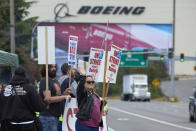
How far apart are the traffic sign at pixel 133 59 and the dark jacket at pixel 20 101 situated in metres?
59.9

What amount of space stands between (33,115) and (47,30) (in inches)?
97.1

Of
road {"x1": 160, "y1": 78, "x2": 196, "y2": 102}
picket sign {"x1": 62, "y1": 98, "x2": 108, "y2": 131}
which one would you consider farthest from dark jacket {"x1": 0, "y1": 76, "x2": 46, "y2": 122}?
road {"x1": 160, "y1": 78, "x2": 196, "y2": 102}

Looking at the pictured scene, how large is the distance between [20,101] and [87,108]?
152 centimetres

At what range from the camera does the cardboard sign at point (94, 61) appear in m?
11.5

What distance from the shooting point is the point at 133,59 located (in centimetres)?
6925

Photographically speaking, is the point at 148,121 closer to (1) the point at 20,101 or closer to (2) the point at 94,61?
(2) the point at 94,61

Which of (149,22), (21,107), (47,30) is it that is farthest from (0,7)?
(149,22)

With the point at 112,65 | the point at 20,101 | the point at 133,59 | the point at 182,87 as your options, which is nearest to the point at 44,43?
the point at 112,65

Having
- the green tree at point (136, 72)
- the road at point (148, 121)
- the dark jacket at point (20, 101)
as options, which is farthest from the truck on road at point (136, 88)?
the dark jacket at point (20, 101)

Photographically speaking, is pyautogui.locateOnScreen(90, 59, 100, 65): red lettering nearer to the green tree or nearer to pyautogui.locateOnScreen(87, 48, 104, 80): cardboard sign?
pyautogui.locateOnScreen(87, 48, 104, 80): cardboard sign

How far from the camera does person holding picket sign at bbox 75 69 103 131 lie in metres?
9.52

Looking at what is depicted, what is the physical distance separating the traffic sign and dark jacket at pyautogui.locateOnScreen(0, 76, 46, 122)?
59.9 metres

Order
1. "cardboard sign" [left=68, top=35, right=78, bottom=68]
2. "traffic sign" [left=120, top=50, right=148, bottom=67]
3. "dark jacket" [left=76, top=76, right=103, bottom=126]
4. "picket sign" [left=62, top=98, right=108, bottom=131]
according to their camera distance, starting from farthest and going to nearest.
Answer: "traffic sign" [left=120, top=50, right=148, bottom=67] < "cardboard sign" [left=68, top=35, right=78, bottom=68] < "picket sign" [left=62, top=98, right=108, bottom=131] < "dark jacket" [left=76, top=76, right=103, bottom=126]

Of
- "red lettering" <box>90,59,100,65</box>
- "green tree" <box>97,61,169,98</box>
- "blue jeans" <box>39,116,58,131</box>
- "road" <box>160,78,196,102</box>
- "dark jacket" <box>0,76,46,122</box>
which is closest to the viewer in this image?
"dark jacket" <box>0,76,46,122</box>
